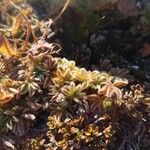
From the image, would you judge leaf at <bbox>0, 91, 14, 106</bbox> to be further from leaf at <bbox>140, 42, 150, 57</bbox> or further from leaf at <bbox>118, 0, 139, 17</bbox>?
leaf at <bbox>118, 0, 139, 17</bbox>

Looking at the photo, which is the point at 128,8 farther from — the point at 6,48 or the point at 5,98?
the point at 5,98

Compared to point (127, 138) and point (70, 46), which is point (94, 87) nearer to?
point (127, 138)

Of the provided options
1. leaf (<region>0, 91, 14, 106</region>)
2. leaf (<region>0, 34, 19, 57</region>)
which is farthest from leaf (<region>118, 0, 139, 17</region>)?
leaf (<region>0, 91, 14, 106</region>)

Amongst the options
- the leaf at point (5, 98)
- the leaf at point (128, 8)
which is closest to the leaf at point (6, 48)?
the leaf at point (5, 98)

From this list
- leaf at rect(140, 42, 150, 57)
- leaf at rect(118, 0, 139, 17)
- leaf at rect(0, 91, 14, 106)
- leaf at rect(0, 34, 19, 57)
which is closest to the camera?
leaf at rect(0, 91, 14, 106)

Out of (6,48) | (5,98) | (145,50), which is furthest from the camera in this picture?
(145,50)

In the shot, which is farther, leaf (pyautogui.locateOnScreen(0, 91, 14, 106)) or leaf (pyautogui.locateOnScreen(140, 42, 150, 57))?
leaf (pyautogui.locateOnScreen(140, 42, 150, 57))

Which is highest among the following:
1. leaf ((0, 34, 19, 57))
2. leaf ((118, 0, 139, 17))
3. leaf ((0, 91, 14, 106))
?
leaf ((118, 0, 139, 17))

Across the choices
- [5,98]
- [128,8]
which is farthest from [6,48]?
[128,8]

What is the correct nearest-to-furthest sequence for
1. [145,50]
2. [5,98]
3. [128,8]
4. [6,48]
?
[5,98] → [6,48] → [145,50] → [128,8]
